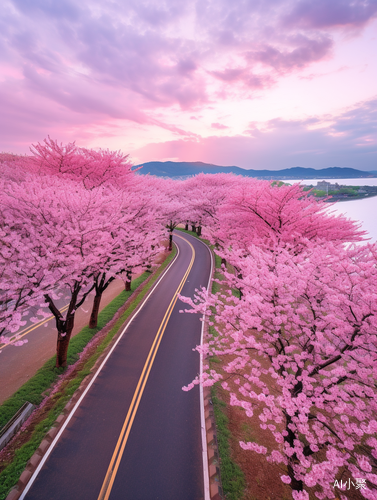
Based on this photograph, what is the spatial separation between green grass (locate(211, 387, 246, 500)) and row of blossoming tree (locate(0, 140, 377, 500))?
1334 millimetres

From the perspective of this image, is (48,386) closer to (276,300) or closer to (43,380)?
(43,380)

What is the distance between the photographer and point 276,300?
6.52 m

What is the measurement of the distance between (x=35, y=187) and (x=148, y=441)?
39.4ft

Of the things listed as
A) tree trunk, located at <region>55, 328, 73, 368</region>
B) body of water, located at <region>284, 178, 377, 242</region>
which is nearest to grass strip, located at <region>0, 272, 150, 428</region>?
tree trunk, located at <region>55, 328, 73, 368</region>

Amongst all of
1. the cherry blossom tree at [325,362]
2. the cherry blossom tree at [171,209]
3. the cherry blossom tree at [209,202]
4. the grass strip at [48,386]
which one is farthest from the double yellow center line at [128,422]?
the cherry blossom tree at [209,202]

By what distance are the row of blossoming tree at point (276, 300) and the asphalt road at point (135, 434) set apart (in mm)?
1897

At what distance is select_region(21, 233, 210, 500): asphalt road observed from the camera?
6.72 m

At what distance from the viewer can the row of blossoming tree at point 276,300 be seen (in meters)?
4.91

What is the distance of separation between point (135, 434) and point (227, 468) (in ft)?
11.7

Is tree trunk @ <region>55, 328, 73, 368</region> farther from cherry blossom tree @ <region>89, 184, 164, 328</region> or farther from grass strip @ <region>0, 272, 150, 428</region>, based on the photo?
cherry blossom tree @ <region>89, 184, 164, 328</region>

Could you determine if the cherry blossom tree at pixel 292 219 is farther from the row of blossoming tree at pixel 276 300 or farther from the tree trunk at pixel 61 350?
the tree trunk at pixel 61 350

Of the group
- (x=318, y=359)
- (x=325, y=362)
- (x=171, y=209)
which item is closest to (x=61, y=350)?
(x=318, y=359)

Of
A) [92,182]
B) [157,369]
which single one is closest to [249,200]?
[157,369]

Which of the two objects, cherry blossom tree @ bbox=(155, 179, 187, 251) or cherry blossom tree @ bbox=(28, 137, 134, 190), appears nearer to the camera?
cherry blossom tree @ bbox=(28, 137, 134, 190)
